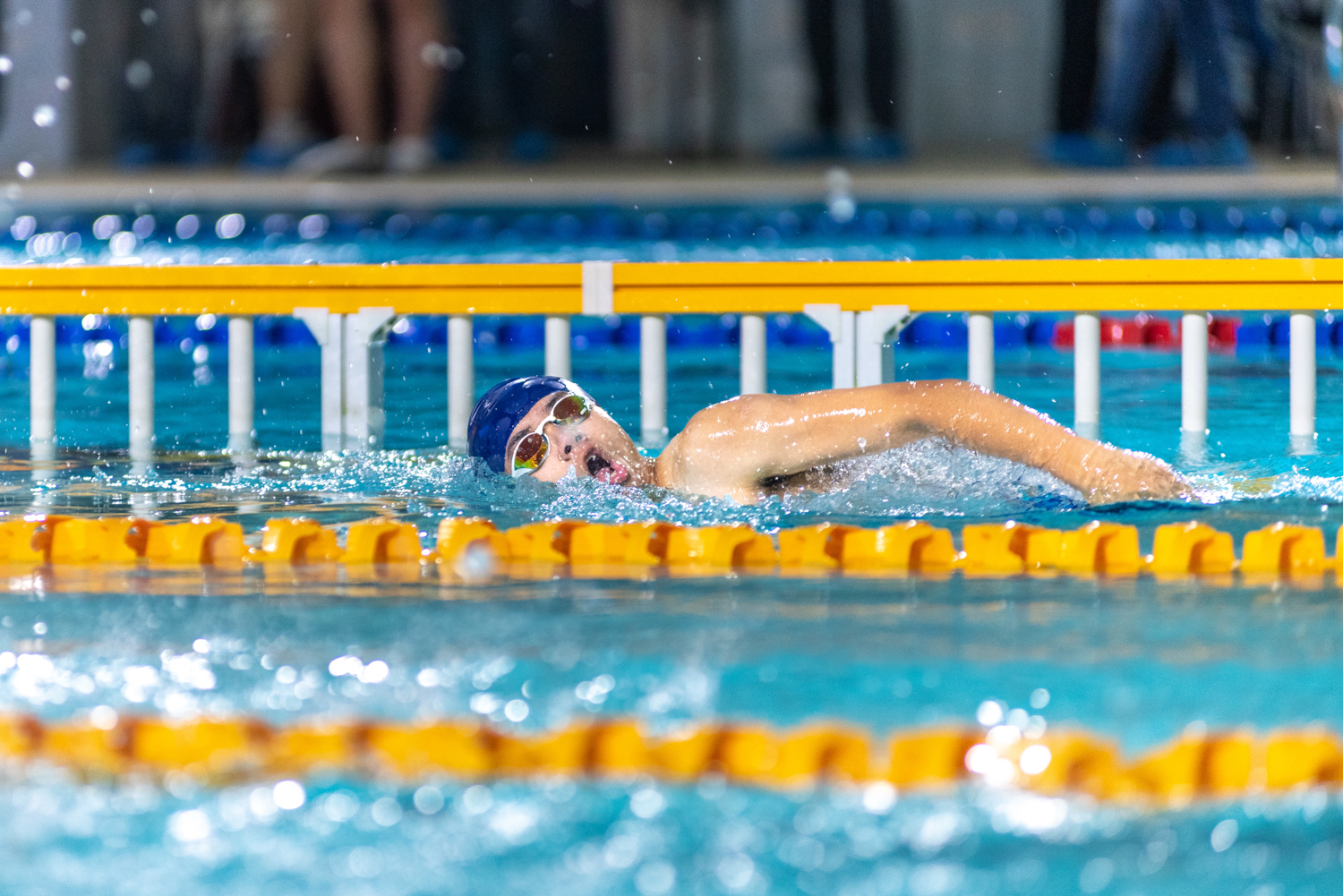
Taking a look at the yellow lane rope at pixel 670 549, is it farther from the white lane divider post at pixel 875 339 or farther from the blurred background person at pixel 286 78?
the blurred background person at pixel 286 78

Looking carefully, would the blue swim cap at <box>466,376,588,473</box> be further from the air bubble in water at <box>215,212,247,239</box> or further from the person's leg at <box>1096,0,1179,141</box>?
the person's leg at <box>1096,0,1179,141</box>

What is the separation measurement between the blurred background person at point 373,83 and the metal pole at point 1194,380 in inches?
324

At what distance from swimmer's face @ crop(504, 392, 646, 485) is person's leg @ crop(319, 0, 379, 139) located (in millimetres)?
9146

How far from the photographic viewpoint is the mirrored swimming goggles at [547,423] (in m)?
3.00

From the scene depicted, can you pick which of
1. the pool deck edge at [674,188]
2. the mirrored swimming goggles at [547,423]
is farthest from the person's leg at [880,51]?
the mirrored swimming goggles at [547,423]

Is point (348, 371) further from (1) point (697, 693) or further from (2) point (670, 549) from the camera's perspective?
(1) point (697, 693)

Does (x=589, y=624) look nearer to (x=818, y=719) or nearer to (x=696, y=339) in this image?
(x=818, y=719)

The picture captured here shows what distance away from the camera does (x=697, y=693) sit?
1856 mm

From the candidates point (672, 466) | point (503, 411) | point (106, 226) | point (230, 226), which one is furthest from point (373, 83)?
point (672, 466)

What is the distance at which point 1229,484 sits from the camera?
10.6 ft

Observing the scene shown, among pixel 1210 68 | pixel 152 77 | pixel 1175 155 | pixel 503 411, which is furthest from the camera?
pixel 152 77

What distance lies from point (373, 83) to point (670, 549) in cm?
1005

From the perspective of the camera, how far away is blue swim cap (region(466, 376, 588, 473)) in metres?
3.03

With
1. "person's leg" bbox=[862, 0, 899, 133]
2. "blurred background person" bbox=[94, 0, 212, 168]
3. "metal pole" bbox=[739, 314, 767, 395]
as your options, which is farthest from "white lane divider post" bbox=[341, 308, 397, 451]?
"person's leg" bbox=[862, 0, 899, 133]
